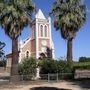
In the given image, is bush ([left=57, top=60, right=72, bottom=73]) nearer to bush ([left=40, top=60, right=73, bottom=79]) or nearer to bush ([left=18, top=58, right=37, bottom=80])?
bush ([left=40, top=60, right=73, bottom=79])

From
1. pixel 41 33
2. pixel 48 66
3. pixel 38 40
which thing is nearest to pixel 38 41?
pixel 38 40

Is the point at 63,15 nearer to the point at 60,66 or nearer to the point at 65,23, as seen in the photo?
the point at 65,23

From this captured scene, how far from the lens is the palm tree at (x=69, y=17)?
5175 cm

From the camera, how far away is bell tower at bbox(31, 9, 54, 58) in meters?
78.2

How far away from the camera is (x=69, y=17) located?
51.9 metres

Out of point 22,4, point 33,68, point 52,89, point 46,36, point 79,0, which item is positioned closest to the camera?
point 52,89

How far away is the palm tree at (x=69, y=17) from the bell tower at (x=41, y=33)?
24.8 metres

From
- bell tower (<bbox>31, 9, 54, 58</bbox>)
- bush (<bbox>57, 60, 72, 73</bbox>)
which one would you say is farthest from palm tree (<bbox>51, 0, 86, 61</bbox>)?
bell tower (<bbox>31, 9, 54, 58</bbox>)

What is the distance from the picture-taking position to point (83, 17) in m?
52.5

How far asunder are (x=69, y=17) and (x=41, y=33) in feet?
90.5

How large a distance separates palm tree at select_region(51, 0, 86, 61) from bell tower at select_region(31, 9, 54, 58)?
2476cm

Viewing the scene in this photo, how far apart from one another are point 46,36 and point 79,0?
1141 inches

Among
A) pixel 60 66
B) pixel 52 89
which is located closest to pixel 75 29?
pixel 60 66

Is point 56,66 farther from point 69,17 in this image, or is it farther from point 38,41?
point 38,41
